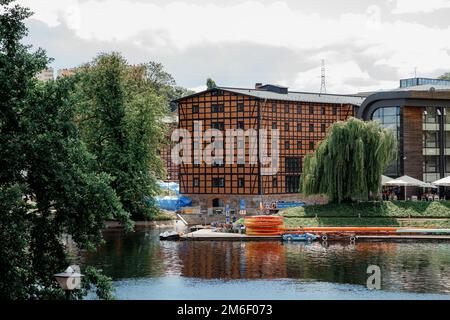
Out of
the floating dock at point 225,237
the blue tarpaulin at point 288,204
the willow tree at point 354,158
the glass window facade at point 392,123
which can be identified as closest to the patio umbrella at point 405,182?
the glass window facade at point 392,123

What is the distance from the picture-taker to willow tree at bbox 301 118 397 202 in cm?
5397

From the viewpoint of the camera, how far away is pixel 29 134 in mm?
18375

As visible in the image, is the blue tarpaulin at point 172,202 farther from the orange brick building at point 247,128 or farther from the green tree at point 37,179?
the green tree at point 37,179

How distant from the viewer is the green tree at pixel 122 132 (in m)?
58.2

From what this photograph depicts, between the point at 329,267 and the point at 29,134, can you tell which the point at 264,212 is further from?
the point at 29,134

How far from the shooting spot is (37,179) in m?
19.1

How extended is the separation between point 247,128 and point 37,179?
4739cm

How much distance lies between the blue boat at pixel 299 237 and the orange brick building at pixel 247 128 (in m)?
15.8

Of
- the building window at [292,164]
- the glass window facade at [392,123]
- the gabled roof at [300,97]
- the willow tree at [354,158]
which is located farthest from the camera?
the building window at [292,164]

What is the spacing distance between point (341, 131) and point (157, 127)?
16.8 metres

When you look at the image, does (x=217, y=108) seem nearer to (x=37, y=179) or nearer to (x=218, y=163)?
(x=218, y=163)

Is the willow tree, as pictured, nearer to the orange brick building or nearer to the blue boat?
the blue boat

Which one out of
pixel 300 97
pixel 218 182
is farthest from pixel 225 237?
pixel 300 97
